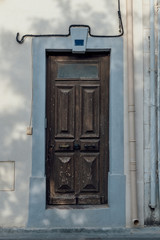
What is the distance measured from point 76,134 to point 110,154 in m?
0.67

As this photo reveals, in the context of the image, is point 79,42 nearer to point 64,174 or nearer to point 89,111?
point 89,111

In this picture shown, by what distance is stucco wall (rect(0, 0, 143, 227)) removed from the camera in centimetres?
605

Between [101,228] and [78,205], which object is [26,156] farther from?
[101,228]

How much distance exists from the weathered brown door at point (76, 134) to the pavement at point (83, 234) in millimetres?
521

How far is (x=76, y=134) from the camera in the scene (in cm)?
629

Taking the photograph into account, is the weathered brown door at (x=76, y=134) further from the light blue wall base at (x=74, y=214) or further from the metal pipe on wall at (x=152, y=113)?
the metal pipe on wall at (x=152, y=113)

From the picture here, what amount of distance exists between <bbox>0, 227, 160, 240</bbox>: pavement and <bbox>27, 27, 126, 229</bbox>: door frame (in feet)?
0.33

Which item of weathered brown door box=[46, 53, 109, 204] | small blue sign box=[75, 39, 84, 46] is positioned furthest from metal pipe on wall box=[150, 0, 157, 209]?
small blue sign box=[75, 39, 84, 46]

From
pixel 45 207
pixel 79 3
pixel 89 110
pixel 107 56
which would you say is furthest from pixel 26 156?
pixel 79 3

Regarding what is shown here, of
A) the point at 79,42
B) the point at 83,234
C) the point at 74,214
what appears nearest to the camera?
the point at 83,234

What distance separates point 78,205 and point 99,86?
80.6 inches

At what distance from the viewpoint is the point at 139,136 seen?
6.12 m

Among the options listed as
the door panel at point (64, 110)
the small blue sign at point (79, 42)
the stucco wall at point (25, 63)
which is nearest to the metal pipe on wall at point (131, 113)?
the stucco wall at point (25, 63)

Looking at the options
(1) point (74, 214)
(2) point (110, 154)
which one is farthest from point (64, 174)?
(2) point (110, 154)
